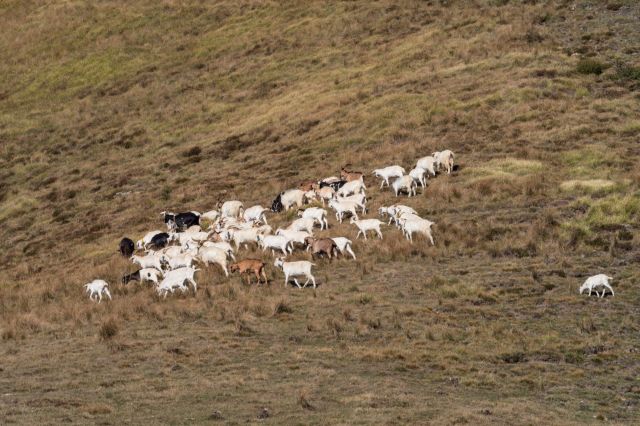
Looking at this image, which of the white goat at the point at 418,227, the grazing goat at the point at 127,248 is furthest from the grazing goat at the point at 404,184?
the grazing goat at the point at 127,248

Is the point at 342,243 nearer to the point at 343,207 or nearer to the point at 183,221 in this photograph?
the point at 343,207

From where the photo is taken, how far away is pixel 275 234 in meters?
37.8

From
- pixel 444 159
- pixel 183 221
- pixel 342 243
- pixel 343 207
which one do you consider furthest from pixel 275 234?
pixel 444 159

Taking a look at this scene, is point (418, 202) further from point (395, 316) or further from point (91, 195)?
point (91, 195)

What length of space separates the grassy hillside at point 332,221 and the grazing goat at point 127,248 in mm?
1523

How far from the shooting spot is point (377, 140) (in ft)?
193

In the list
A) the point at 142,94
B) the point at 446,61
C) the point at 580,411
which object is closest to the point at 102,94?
the point at 142,94

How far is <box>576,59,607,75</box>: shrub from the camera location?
61188 millimetres

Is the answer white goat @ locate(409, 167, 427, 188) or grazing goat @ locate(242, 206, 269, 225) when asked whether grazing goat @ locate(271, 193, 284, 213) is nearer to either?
grazing goat @ locate(242, 206, 269, 225)

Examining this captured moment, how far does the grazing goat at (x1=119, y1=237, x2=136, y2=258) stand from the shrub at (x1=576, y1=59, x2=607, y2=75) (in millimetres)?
Result: 33491

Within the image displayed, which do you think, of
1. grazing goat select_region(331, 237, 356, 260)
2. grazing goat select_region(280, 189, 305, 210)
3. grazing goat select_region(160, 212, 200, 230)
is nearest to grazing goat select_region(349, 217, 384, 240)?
grazing goat select_region(331, 237, 356, 260)

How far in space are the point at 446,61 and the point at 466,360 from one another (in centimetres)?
5126

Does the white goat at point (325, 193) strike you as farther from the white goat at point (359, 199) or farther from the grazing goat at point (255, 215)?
the grazing goat at point (255, 215)

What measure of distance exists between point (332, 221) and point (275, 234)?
12.8ft
